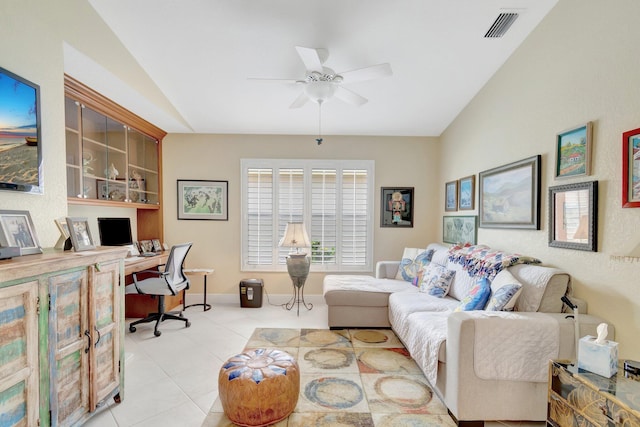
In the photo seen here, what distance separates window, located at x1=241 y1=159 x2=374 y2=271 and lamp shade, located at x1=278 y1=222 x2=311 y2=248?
463 mm

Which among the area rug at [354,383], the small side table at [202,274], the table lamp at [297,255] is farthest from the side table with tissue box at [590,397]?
the small side table at [202,274]

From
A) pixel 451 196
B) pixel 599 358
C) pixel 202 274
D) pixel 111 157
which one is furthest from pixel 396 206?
pixel 111 157

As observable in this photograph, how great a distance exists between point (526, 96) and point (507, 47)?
20.6 inches

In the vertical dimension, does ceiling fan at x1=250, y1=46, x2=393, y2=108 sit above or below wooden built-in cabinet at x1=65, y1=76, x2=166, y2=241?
above

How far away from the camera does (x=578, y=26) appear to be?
2109mm

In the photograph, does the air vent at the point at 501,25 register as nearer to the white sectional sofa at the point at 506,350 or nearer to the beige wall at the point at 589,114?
the beige wall at the point at 589,114

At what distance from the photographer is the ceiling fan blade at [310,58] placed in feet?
6.93

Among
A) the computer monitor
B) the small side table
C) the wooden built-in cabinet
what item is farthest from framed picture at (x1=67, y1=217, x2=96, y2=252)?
the small side table

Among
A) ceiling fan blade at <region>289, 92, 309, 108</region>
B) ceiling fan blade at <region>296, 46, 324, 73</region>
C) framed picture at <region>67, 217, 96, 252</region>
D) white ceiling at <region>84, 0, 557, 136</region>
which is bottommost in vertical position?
framed picture at <region>67, 217, 96, 252</region>

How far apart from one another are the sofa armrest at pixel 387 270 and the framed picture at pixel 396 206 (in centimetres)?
67

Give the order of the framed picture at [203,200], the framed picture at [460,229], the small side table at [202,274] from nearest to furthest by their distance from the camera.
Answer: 1. the framed picture at [460,229]
2. the small side table at [202,274]
3. the framed picture at [203,200]

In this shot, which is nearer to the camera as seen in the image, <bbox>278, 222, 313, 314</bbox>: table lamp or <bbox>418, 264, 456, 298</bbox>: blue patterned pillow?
<bbox>418, 264, 456, 298</bbox>: blue patterned pillow

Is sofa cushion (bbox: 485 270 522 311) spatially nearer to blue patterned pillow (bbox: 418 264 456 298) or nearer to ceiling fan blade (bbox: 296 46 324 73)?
blue patterned pillow (bbox: 418 264 456 298)

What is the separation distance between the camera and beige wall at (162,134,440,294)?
4.43 meters
